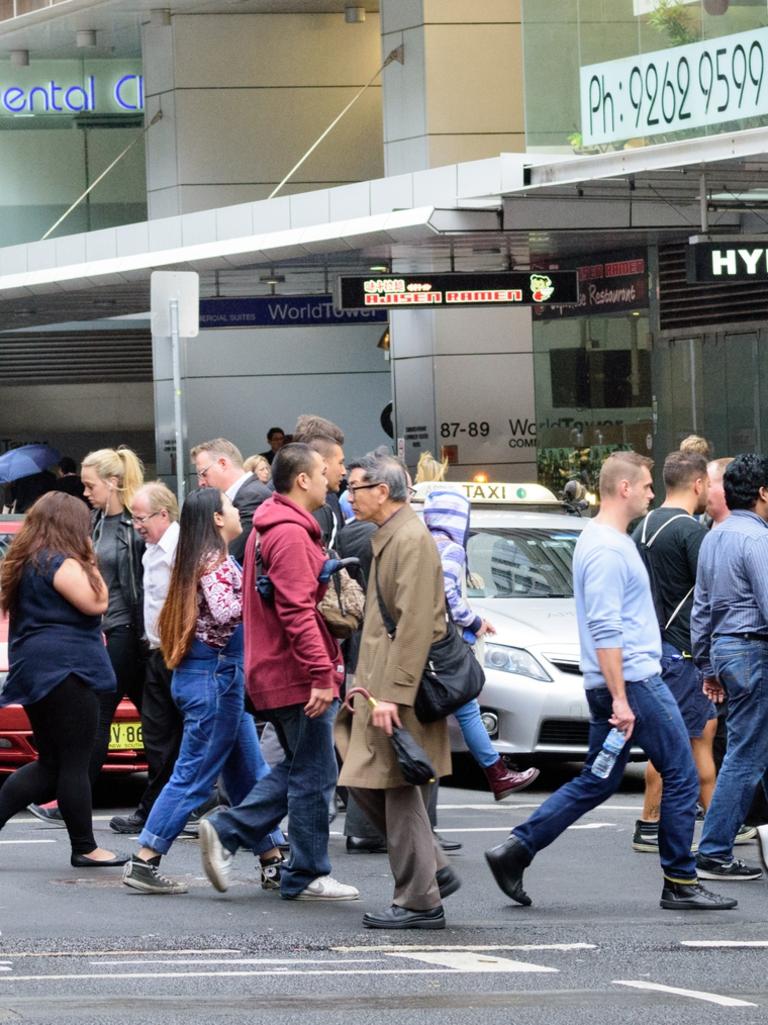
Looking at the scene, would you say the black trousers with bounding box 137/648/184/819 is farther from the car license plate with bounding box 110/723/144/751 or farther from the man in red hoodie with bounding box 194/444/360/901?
the man in red hoodie with bounding box 194/444/360/901

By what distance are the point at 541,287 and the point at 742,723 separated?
1222cm

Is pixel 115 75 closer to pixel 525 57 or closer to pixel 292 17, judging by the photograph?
pixel 292 17

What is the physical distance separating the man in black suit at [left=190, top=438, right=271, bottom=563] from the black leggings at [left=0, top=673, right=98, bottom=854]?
1.38 m

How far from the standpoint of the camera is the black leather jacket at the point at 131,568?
411 inches

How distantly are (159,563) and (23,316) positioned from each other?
21.1 meters

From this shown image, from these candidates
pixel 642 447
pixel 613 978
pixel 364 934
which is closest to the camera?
pixel 613 978

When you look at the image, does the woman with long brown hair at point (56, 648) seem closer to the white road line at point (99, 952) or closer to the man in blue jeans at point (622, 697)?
the white road line at point (99, 952)

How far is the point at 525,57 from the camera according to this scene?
63.7ft

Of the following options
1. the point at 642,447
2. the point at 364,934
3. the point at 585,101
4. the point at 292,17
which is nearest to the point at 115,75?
the point at 292,17

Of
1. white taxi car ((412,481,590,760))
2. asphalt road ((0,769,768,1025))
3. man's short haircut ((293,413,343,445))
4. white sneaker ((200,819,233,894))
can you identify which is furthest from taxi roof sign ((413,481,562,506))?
white sneaker ((200,819,233,894))

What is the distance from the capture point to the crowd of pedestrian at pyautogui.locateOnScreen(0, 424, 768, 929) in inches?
313

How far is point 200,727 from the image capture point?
8875 mm

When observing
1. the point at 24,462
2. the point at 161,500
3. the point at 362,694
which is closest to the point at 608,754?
the point at 362,694

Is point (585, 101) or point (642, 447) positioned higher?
point (585, 101)
